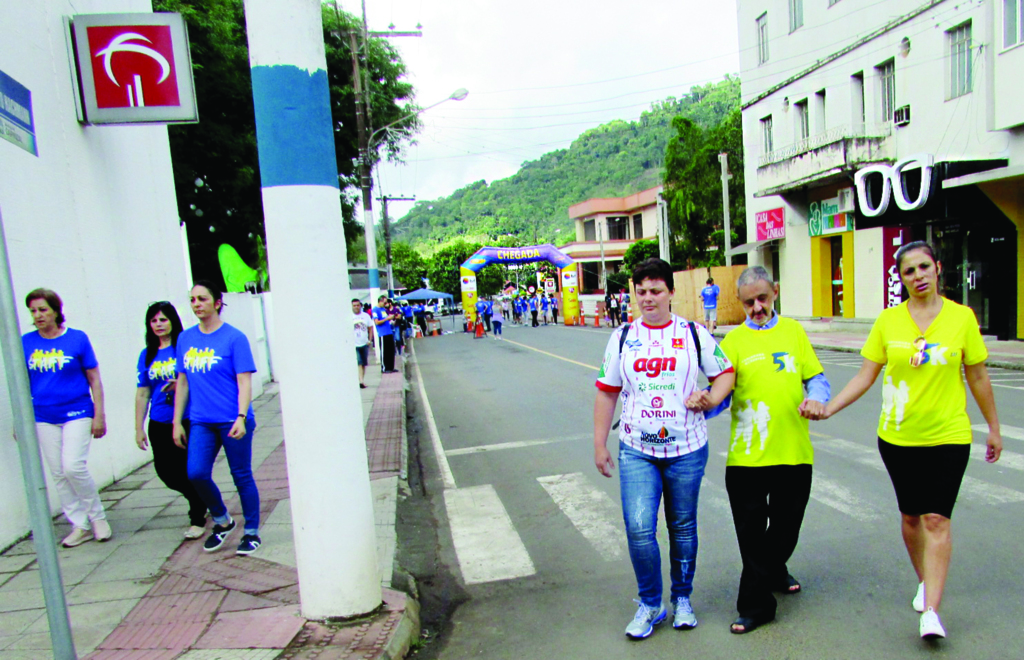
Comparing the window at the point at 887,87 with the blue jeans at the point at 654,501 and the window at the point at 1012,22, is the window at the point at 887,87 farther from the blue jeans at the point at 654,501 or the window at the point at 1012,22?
the blue jeans at the point at 654,501

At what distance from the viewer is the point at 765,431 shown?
11.6 feet

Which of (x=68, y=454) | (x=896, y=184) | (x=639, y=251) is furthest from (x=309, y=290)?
(x=639, y=251)

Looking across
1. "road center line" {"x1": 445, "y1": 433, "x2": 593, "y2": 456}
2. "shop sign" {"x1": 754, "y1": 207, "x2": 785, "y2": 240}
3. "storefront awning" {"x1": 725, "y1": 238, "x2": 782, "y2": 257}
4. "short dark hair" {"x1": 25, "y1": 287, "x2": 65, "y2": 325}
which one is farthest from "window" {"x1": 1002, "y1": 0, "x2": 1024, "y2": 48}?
"short dark hair" {"x1": 25, "y1": 287, "x2": 65, "y2": 325}

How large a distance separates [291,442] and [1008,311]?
1679cm

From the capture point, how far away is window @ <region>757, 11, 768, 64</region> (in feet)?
78.0

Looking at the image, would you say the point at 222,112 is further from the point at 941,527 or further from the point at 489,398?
the point at 941,527

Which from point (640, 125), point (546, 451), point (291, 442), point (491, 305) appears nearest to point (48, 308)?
point (291, 442)

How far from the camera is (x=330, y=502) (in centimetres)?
365

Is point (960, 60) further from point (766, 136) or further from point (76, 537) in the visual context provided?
point (76, 537)

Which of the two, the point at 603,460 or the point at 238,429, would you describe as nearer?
the point at 603,460

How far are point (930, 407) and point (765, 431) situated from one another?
2.48 feet

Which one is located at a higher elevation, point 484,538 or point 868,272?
point 868,272

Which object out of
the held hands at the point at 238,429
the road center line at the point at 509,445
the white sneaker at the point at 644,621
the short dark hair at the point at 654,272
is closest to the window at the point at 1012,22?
the road center line at the point at 509,445

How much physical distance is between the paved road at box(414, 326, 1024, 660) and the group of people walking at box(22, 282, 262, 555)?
1.65m
